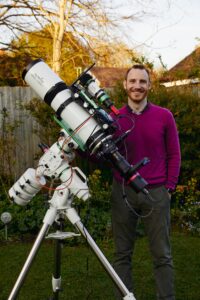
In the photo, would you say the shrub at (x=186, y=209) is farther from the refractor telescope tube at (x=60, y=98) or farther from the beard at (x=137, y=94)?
the refractor telescope tube at (x=60, y=98)

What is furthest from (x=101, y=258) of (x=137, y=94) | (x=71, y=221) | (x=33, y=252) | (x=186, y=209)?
(x=186, y=209)

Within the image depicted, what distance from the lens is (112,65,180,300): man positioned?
9.57ft

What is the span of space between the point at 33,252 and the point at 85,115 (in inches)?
30.9

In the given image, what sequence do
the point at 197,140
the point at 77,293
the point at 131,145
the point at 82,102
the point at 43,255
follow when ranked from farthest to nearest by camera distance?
the point at 197,140 → the point at 43,255 → the point at 77,293 → the point at 131,145 → the point at 82,102

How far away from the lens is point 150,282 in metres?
3.85

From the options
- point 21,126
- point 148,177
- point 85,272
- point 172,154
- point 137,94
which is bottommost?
point 85,272

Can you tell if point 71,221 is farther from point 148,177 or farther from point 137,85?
point 137,85

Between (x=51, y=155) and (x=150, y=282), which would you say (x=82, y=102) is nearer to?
(x=51, y=155)

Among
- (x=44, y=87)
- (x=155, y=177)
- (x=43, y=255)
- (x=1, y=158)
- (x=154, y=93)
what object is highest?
(x=154, y=93)

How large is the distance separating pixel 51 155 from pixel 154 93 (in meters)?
4.26

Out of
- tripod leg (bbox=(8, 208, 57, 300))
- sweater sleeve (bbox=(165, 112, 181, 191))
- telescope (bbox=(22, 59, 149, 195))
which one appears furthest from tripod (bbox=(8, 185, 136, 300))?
sweater sleeve (bbox=(165, 112, 181, 191))

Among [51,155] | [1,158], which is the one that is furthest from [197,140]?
[51,155]

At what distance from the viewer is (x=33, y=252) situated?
95.3 inches

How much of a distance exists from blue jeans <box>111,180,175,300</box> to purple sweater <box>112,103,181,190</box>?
11cm
